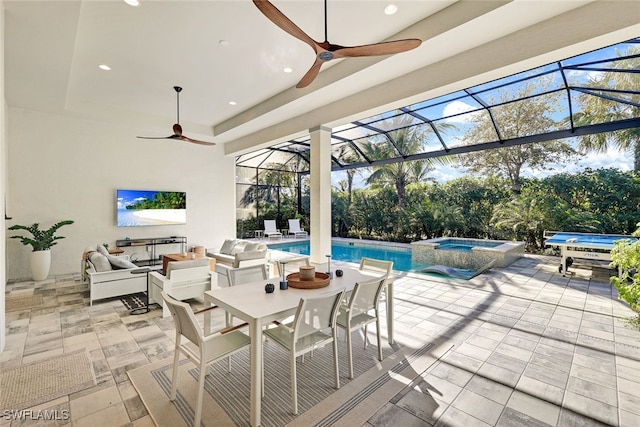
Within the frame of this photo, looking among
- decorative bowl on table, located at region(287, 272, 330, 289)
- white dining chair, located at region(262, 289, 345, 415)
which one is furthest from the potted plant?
white dining chair, located at region(262, 289, 345, 415)

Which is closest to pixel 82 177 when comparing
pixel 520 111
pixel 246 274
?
pixel 246 274

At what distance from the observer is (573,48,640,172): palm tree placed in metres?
5.19

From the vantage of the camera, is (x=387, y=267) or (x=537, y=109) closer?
(x=387, y=267)

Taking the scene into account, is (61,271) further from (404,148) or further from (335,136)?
(404,148)

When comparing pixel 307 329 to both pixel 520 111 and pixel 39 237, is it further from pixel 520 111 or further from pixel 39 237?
pixel 520 111

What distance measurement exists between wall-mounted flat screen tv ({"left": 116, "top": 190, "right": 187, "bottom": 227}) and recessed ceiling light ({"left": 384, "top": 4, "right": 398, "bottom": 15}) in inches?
265

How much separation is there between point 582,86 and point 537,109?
356 centimetres

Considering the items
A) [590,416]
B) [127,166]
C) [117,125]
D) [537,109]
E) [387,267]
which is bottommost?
[590,416]

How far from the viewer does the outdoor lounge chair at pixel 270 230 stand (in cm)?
1266

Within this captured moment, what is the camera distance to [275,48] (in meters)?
4.05

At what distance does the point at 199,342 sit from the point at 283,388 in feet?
2.87

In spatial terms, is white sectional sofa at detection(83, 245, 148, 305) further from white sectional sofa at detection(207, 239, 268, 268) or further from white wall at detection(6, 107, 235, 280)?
white wall at detection(6, 107, 235, 280)

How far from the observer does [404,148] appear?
31.5ft

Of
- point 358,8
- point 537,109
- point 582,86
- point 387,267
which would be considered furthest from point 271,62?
point 537,109
